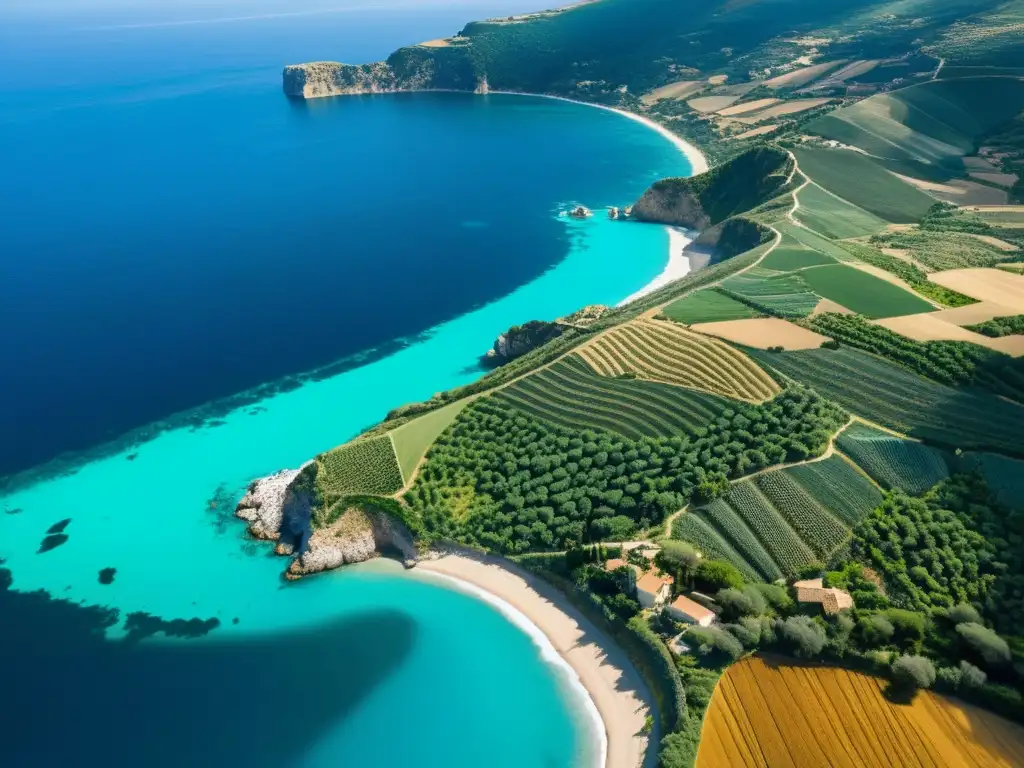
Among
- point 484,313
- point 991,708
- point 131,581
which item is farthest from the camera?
point 484,313

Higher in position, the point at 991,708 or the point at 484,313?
the point at 991,708

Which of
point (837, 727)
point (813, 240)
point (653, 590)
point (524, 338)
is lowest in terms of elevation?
point (524, 338)

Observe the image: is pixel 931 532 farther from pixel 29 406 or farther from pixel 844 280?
pixel 29 406

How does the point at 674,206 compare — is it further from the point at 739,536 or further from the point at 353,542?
the point at 353,542

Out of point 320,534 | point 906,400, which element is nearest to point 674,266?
point 906,400

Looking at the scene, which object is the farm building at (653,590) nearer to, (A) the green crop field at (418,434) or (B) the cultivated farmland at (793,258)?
(A) the green crop field at (418,434)

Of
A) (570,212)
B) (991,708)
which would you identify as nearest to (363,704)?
(991,708)

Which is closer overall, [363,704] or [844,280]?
[363,704]
